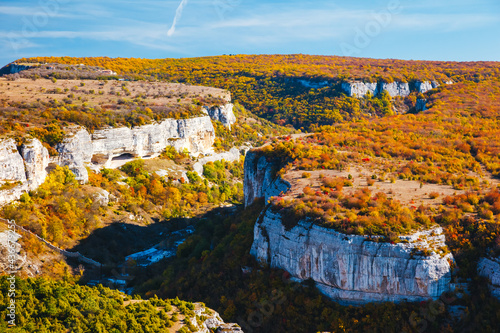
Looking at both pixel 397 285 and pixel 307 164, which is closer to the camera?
pixel 397 285

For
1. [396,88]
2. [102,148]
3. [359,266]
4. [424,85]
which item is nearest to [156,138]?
[102,148]

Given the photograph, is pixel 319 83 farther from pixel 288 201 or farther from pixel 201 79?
pixel 288 201

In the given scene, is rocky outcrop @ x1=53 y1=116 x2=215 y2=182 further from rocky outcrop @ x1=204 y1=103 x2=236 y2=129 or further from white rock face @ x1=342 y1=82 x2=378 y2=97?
white rock face @ x1=342 y1=82 x2=378 y2=97

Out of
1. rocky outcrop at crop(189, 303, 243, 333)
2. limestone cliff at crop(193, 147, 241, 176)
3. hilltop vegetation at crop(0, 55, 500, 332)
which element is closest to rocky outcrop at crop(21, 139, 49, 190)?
hilltop vegetation at crop(0, 55, 500, 332)

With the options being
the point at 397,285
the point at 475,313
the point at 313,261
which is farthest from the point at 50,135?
the point at 475,313

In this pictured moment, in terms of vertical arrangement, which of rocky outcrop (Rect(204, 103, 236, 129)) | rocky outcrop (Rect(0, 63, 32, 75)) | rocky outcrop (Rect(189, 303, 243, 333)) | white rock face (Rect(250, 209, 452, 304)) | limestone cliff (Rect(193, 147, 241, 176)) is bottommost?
rocky outcrop (Rect(189, 303, 243, 333))

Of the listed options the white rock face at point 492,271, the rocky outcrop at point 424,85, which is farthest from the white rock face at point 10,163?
the rocky outcrop at point 424,85
